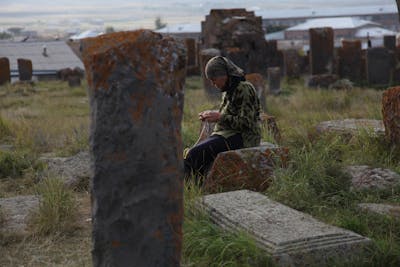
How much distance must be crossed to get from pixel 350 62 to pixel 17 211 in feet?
50.2

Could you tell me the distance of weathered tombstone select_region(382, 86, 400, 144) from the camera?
698 cm

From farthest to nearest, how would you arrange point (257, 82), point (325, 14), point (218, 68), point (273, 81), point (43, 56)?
point (325, 14) → point (43, 56) → point (273, 81) → point (257, 82) → point (218, 68)

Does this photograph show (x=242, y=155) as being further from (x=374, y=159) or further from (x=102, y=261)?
(x=102, y=261)

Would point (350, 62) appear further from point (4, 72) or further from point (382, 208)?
point (382, 208)

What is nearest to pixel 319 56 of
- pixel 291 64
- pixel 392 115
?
pixel 291 64

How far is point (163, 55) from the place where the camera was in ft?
11.1

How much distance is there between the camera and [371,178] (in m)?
5.95

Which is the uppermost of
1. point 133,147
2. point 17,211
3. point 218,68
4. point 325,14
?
point 325,14

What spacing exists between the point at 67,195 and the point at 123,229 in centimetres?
226

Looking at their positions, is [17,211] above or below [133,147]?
below

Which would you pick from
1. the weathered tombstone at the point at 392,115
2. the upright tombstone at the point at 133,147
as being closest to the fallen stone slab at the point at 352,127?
the weathered tombstone at the point at 392,115

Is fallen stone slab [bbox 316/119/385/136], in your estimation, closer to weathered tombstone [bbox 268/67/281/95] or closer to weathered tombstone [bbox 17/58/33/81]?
weathered tombstone [bbox 268/67/281/95]

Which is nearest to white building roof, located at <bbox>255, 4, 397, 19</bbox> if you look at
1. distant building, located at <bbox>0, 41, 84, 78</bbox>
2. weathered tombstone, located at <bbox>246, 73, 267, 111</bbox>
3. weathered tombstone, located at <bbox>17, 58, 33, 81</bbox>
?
distant building, located at <bbox>0, 41, 84, 78</bbox>

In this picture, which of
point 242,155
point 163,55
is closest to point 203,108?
point 242,155
